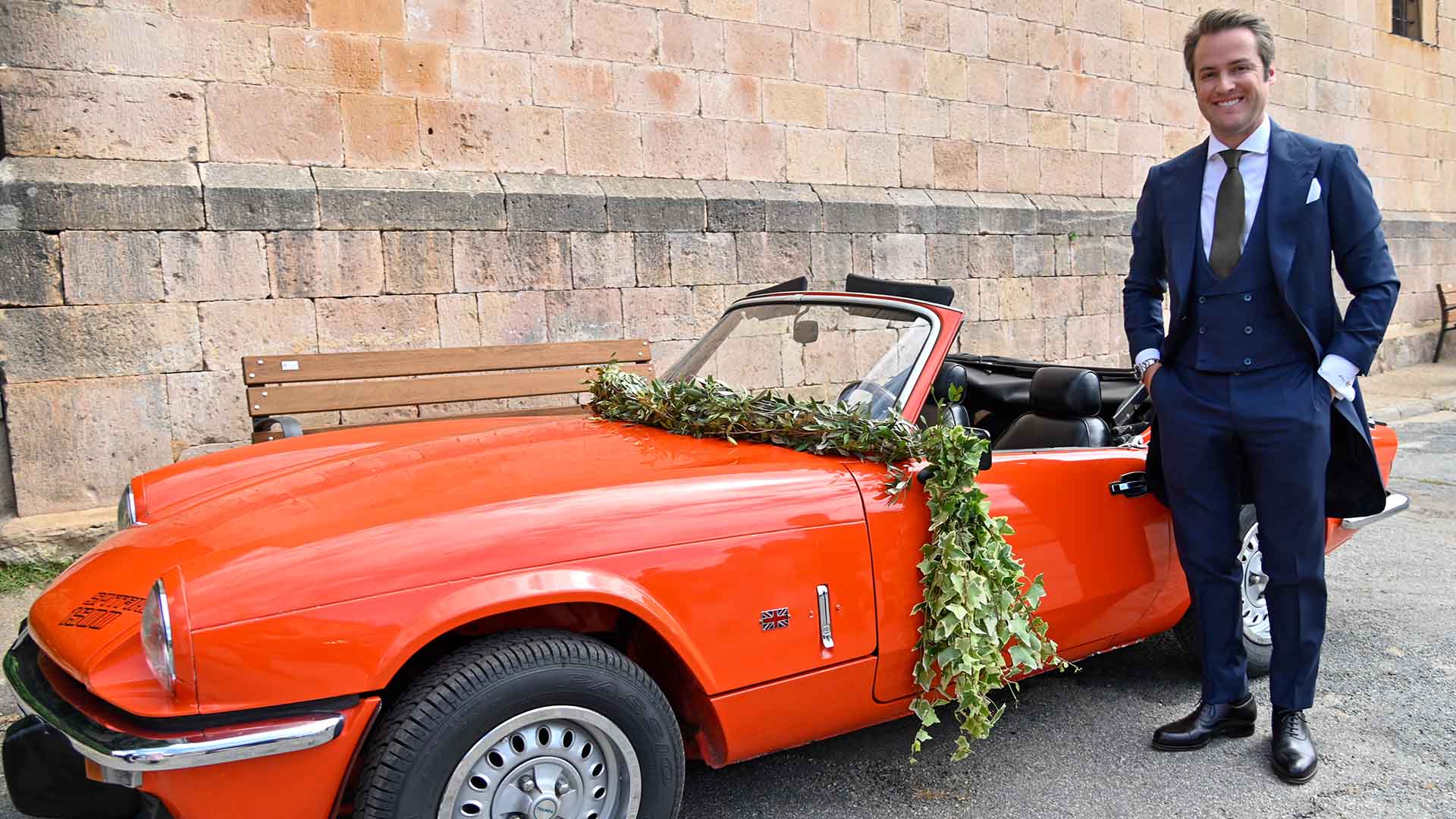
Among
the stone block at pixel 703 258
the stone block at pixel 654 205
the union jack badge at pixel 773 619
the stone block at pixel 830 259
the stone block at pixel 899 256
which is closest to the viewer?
the union jack badge at pixel 773 619

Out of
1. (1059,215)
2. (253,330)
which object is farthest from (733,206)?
(1059,215)

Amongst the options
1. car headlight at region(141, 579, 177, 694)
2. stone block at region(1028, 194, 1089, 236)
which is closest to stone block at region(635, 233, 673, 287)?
stone block at region(1028, 194, 1089, 236)

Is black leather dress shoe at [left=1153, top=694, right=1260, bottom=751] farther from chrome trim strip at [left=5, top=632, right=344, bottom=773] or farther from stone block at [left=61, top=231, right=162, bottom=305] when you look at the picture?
stone block at [left=61, top=231, right=162, bottom=305]

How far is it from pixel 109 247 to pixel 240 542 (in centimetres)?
403

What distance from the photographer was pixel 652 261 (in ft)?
24.1

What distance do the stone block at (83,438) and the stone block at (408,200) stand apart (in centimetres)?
142

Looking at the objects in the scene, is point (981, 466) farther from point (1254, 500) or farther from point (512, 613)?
point (512, 613)

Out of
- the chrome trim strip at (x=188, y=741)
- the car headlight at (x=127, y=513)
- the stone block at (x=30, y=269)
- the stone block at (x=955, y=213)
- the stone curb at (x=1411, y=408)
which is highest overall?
the stone block at (x=955, y=213)

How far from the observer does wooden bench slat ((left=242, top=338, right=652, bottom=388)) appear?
18.6 ft

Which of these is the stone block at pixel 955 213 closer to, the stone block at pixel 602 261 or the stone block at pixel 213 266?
the stone block at pixel 602 261

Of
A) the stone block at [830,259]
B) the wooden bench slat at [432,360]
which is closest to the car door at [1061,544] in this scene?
the wooden bench slat at [432,360]

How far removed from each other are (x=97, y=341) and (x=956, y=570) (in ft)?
16.2

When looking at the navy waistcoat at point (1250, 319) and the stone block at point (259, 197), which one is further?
the stone block at point (259, 197)

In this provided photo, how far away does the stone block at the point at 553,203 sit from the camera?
6.74m
